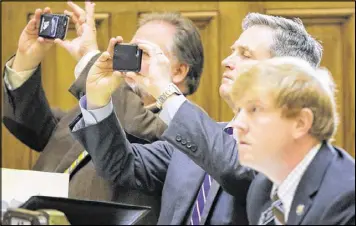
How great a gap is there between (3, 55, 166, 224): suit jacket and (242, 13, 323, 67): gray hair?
0.34 metres

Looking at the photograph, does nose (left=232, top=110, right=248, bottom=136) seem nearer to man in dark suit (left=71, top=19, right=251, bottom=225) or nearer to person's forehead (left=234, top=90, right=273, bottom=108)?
person's forehead (left=234, top=90, right=273, bottom=108)

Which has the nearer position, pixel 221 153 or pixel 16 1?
pixel 221 153

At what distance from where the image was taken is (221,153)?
1.33 m

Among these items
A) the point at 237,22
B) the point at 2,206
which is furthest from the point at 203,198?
the point at 237,22

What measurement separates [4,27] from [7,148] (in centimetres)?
40

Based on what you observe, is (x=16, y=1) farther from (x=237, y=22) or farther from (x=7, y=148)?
(x=237, y=22)

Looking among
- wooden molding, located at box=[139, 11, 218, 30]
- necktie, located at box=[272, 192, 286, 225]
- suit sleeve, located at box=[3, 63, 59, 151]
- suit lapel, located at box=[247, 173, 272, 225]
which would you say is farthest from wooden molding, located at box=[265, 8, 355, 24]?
necktie, located at box=[272, 192, 286, 225]

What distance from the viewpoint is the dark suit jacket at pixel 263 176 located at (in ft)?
3.65

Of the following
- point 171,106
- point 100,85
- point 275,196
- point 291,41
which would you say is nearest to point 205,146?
point 171,106

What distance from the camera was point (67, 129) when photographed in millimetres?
1956

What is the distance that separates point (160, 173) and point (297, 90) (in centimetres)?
59

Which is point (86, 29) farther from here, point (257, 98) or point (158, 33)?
point (257, 98)

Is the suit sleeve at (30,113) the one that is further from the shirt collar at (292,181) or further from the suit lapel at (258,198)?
the shirt collar at (292,181)

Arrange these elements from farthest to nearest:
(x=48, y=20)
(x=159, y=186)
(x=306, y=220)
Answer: (x=48, y=20)
(x=159, y=186)
(x=306, y=220)
